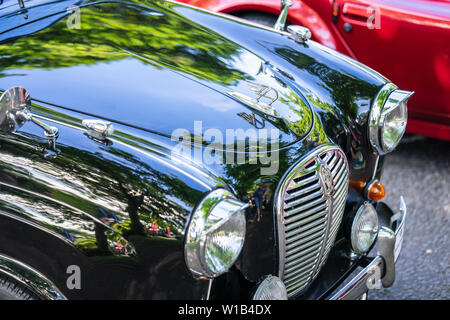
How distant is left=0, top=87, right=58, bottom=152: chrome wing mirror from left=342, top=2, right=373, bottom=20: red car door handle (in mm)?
2528

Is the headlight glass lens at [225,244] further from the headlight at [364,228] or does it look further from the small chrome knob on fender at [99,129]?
the headlight at [364,228]

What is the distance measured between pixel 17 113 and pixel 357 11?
262 cm

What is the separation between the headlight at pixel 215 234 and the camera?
1.97 meters

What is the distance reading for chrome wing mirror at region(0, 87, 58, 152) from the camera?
2.04 m

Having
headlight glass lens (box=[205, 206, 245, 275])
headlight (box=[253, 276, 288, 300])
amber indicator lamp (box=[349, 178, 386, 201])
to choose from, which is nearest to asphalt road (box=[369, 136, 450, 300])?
amber indicator lamp (box=[349, 178, 386, 201])

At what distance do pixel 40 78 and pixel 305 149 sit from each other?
1013 millimetres

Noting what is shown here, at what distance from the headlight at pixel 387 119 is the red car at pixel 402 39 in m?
1.23

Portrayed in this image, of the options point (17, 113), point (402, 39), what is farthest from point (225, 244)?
point (402, 39)

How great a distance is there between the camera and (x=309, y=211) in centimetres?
232

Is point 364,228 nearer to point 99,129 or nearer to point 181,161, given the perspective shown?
point 181,161

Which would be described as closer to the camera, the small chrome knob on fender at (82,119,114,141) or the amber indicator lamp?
the small chrome knob on fender at (82,119,114,141)

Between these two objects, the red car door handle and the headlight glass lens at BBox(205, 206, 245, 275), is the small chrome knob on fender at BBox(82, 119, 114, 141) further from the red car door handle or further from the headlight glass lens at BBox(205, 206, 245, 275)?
the red car door handle
